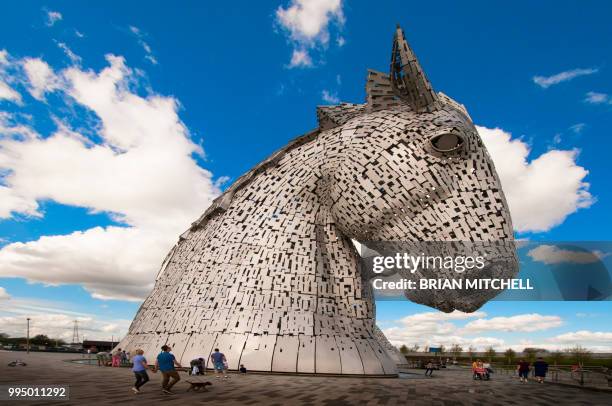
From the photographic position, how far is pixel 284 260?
10062 millimetres

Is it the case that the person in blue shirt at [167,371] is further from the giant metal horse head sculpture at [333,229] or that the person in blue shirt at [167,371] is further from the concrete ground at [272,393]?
the giant metal horse head sculpture at [333,229]

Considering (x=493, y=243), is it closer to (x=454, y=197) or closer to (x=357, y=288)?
(x=454, y=197)

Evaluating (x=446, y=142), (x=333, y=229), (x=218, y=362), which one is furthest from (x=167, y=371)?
(x=446, y=142)

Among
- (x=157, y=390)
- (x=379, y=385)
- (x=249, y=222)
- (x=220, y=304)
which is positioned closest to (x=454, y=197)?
(x=379, y=385)

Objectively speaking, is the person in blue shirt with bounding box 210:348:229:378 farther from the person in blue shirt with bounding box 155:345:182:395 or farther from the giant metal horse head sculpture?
the person in blue shirt with bounding box 155:345:182:395

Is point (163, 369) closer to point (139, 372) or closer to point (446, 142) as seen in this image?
point (139, 372)

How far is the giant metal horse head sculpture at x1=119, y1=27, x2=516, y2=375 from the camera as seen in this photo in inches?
354

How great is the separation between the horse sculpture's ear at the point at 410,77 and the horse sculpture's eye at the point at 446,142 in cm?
104

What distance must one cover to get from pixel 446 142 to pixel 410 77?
174 centimetres

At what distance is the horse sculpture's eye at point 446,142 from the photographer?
351 inches

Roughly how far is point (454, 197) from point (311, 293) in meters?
3.64

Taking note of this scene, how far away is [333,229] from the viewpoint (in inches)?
419

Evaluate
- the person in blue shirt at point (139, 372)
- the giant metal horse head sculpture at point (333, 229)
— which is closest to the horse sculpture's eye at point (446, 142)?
the giant metal horse head sculpture at point (333, 229)

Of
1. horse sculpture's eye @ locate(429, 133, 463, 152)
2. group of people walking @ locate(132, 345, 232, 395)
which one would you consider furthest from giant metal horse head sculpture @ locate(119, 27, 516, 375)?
group of people walking @ locate(132, 345, 232, 395)
